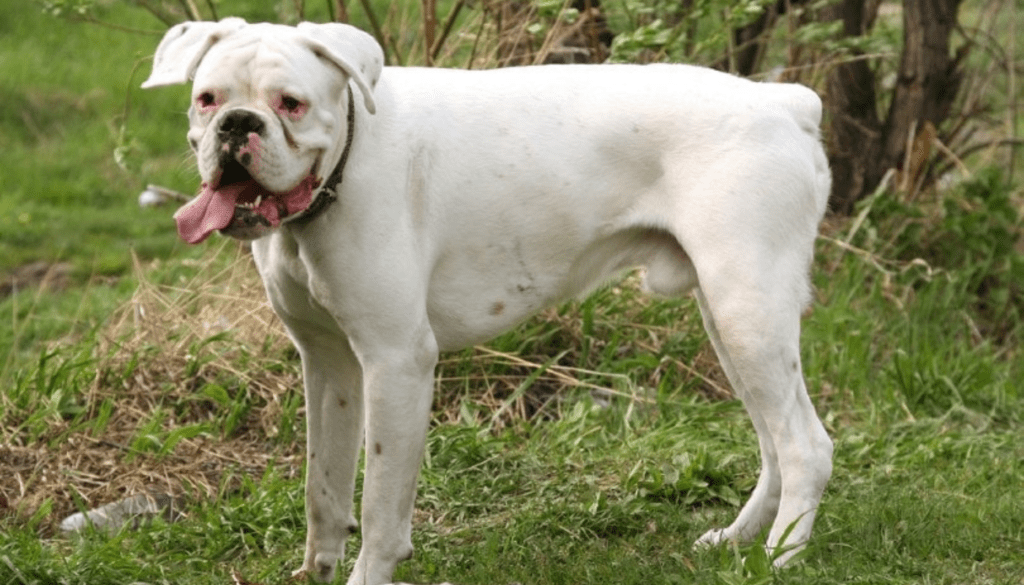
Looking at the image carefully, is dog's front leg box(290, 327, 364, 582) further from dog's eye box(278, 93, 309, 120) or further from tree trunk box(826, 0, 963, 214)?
tree trunk box(826, 0, 963, 214)

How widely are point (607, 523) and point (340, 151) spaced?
5.57 feet

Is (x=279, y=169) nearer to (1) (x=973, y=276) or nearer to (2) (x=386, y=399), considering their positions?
(2) (x=386, y=399)

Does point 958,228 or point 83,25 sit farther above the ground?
point 958,228

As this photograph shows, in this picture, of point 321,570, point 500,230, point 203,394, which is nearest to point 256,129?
point 500,230

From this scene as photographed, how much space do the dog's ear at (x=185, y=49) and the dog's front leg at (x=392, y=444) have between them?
894 millimetres

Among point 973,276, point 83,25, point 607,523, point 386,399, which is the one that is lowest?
point 83,25

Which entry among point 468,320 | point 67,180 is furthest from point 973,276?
point 67,180

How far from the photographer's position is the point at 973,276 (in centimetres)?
787

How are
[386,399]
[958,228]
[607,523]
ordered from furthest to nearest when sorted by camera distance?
[958,228]
[607,523]
[386,399]

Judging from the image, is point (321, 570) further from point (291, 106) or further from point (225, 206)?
point (291, 106)

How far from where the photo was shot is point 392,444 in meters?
4.23

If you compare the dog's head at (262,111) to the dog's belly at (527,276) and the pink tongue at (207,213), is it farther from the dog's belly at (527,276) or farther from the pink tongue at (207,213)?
the dog's belly at (527,276)

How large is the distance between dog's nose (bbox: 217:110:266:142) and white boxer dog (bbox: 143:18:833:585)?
8.0 inches

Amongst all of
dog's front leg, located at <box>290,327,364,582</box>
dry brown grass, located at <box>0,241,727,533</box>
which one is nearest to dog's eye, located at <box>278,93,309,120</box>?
dog's front leg, located at <box>290,327,364,582</box>
